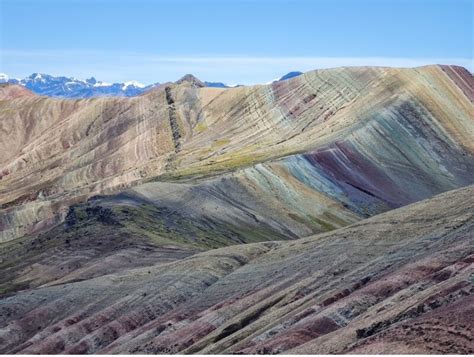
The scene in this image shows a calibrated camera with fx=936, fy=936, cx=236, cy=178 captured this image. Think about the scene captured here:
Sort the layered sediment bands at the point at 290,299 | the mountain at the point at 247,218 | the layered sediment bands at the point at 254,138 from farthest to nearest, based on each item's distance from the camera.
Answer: the layered sediment bands at the point at 254,138
the mountain at the point at 247,218
the layered sediment bands at the point at 290,299

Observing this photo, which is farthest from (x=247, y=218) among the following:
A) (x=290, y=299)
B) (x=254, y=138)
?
(x=290, y=299)

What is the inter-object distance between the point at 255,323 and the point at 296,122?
99172 millimetres

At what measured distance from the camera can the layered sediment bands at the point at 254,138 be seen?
13375 centimetres

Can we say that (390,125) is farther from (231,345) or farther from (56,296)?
(231,345)

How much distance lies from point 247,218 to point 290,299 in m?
47.7

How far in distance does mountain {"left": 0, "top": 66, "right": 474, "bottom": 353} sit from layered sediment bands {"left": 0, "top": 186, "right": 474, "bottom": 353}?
180mm

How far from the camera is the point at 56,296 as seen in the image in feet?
247

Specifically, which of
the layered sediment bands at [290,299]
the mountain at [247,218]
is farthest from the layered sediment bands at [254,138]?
the layered sediment bands at [290,299]

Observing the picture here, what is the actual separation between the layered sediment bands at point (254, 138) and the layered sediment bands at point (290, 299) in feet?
143

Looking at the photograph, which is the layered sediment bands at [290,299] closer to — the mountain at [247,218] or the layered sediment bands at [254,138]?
the mountain at [247,218]

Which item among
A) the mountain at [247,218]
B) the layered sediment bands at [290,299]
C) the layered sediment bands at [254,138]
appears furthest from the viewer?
the layered sediment bands at [254,138]

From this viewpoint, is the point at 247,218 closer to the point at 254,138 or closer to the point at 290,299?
the point at 254,138

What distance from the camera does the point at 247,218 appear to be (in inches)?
4272

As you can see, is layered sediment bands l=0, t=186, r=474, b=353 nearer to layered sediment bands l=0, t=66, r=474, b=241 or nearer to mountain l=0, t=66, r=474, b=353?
mountain l=0, t=66, r=474, b=353
